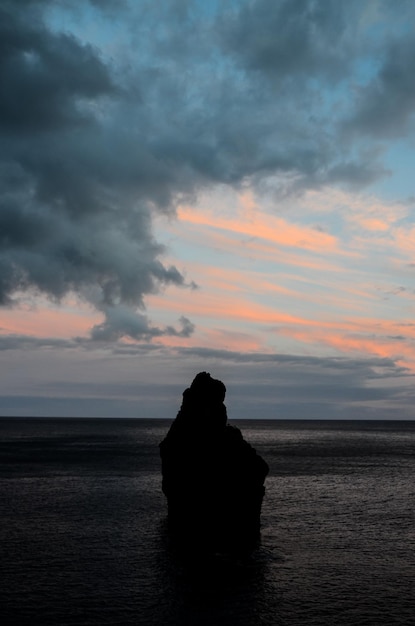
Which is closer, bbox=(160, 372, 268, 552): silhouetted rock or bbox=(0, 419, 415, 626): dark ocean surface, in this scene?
bbox=(0, 419, 415, 626): dark ocean surface

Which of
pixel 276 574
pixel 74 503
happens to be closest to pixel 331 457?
pixel 74 503

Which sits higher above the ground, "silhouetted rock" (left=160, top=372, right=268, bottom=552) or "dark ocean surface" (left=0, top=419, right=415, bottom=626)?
"silhouetted rock" (left=160, top=372, right=268, bottom=552)

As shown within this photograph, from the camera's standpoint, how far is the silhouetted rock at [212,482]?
195 ft

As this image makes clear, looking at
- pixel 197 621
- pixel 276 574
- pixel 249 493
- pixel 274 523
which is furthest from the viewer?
pixel 274 523

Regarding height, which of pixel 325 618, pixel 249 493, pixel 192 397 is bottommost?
pixel 325 618

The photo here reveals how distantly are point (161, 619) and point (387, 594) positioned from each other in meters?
16.9

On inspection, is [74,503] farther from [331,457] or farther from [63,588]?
[331,457]

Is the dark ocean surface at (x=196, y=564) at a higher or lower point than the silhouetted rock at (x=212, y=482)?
lower

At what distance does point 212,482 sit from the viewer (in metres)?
60.1

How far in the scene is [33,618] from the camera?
124 ft

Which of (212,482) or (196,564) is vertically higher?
(212,482)

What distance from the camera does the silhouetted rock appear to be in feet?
195

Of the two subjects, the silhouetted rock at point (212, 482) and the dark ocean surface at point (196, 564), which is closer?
the dark ocean surface at point (196, 564)

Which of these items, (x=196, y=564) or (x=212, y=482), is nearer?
(x=196, y=564)
